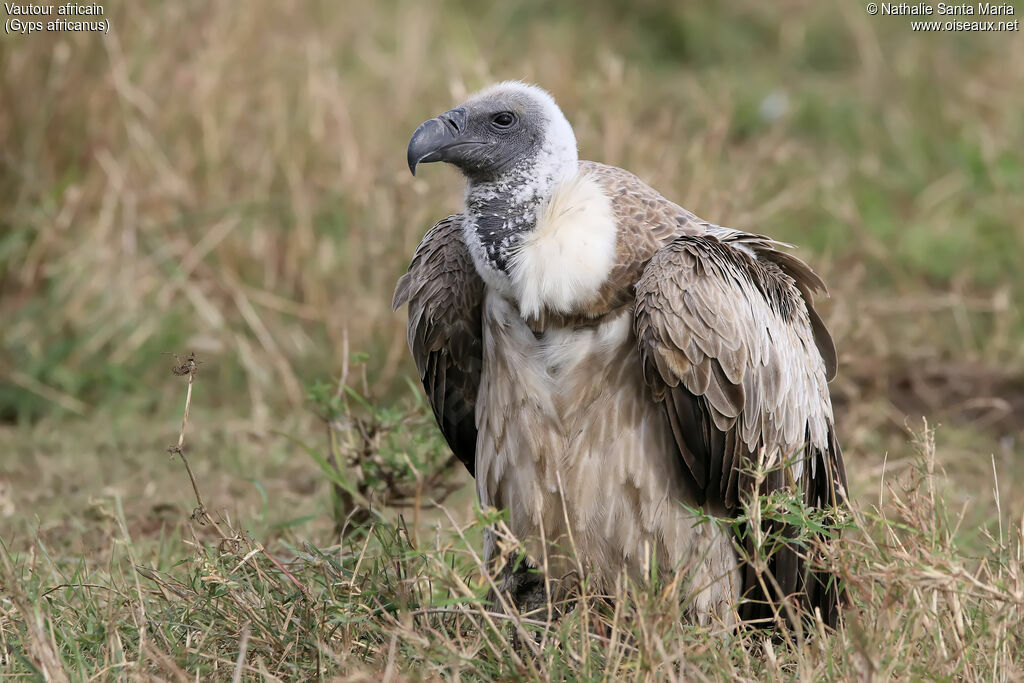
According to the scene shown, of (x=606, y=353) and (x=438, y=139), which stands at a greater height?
(x=438, y=139)

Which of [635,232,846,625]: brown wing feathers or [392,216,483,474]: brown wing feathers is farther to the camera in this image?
[392,216,483,474]: brown wing feathers

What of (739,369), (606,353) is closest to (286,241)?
(606,353)

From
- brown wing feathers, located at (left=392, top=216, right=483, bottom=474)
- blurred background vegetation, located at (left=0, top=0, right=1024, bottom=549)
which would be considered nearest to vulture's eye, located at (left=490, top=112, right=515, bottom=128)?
brown wing feathers, located at (left=392, top=216, right=483, bottom=474)

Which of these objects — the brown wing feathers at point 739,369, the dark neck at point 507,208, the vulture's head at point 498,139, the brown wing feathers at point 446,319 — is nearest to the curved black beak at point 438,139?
the vulture's head at point 498,139

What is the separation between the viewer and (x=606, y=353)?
347cm

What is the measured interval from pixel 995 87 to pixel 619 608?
21.7ft

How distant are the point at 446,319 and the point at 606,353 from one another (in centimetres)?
51

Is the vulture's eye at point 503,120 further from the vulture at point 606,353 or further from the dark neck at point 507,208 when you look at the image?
the dark neck at point 507,208

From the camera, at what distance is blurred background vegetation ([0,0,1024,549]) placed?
5.42 metres

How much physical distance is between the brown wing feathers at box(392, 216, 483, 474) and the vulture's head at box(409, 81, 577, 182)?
25 centimetres

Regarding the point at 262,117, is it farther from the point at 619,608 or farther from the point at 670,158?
the point at 619,608

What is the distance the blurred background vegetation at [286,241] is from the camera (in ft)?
17.8

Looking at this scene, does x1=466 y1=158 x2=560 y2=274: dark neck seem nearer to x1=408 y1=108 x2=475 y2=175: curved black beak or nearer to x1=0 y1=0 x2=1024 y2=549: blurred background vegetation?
x1=408 y1=108 x2=475 y2=175: curved black beak

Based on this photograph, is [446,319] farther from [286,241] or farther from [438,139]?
[286,241]
